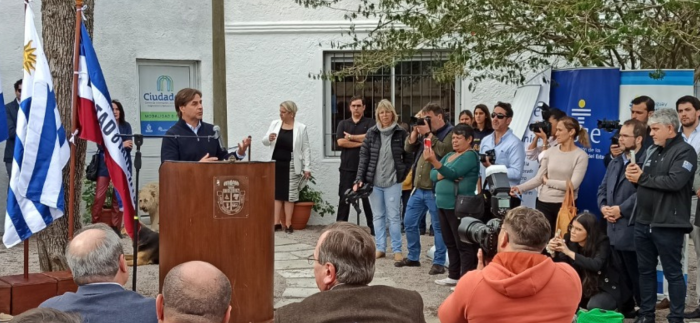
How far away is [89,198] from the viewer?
38.1ft

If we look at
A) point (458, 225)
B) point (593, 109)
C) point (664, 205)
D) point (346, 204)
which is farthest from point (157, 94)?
point (664, 205)

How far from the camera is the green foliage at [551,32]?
7.63 metres

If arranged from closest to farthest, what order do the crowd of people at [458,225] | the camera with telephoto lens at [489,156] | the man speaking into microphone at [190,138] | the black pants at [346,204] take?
the crowd of people at [458,225] < the man speaking into microphone at [190,138] < the camera with telephoto lens at [489,156] < the black pants at [346,204]

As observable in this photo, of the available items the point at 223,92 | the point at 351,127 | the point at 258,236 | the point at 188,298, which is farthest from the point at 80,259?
the point at 351,127

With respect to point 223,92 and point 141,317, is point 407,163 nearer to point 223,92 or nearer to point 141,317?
point 223,92

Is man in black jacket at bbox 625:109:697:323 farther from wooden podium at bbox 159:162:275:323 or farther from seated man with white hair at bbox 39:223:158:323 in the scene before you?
seated man with white hair at bbox 39:223:158:323

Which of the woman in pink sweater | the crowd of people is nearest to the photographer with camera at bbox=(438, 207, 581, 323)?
the crowd of people

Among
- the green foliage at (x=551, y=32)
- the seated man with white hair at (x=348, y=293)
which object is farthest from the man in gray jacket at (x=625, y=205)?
the seated man with white hair at (x=348, y=293)

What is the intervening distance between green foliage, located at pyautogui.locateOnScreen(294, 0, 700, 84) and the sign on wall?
3445 millimetres

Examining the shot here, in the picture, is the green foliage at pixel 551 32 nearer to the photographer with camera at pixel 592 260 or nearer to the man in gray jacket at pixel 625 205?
the man in gray jacket at pixel 625 205

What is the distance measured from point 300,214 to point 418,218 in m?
3.15

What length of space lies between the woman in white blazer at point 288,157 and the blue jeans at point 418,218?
2.78m

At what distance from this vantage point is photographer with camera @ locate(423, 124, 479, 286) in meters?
8.11

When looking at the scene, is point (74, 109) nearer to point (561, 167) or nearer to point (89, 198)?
point (561, 167)
